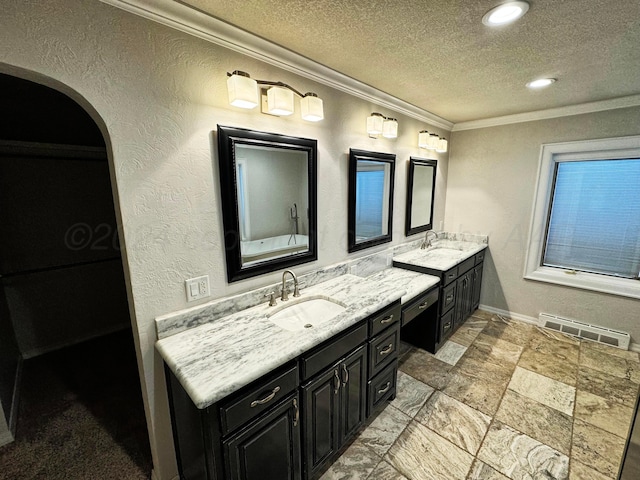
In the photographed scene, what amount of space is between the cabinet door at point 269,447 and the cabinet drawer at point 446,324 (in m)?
1.85

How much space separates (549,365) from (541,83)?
2.43m

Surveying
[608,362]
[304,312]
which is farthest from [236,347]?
[608,362]

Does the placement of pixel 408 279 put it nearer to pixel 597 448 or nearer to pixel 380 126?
pixel 380 126

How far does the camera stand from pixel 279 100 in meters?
1.47

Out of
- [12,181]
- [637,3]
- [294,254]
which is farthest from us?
[12,181]

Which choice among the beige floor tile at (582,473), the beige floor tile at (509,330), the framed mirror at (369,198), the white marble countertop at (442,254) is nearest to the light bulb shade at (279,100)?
the framed mirror at (369,198)

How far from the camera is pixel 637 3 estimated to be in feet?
3.84

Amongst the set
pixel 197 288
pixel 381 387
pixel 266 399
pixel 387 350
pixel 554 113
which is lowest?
pixel 381 387

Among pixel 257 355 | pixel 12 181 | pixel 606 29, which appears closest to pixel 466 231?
pixel 606 29

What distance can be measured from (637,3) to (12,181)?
14.7 ft

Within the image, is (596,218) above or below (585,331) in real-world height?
above

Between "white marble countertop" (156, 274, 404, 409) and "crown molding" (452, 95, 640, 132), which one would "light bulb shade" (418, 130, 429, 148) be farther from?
"white marble countertop" (156, 274, 404, 409)

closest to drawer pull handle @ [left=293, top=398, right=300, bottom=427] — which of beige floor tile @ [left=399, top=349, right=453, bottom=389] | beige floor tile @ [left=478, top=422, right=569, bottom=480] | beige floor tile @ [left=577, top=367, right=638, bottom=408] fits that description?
beige floor tile @ [left=478, top=422, right=569, bottom=480]

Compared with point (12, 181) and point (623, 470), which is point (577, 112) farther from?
point (12, 181)
